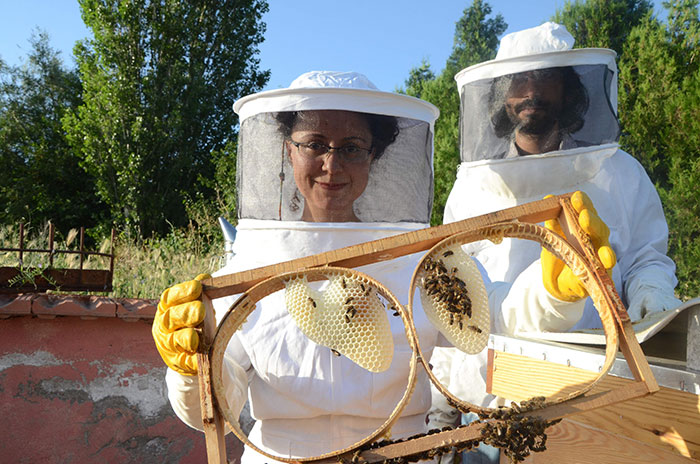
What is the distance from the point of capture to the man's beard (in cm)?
336

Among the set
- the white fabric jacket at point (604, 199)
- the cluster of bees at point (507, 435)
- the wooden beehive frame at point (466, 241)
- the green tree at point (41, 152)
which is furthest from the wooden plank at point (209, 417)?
the green tree at point (41, 152)

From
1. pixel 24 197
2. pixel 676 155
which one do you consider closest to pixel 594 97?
pixel 676 155

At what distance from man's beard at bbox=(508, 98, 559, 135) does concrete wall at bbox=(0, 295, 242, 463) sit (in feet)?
10.1

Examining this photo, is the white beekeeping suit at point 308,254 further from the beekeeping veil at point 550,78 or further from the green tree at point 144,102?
the green tree at point 144,102

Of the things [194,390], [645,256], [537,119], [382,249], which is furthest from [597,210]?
[194,390]

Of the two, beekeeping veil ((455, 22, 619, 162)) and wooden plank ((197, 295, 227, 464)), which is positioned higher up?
beekeeping veil ((455, 22, 619, 162))

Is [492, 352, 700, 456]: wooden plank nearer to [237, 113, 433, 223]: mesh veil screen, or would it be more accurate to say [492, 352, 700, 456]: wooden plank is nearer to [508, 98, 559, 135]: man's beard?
[237, 113, 433, 223]: mesh veil screen

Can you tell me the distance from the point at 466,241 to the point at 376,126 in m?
1.11

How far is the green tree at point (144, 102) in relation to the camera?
1316 cm

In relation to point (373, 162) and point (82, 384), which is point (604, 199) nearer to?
point (373, 162)

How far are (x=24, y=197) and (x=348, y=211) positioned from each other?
52.6ft

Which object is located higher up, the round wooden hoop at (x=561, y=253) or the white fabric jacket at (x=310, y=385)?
the round wooden hoop at (x=561, y=253)

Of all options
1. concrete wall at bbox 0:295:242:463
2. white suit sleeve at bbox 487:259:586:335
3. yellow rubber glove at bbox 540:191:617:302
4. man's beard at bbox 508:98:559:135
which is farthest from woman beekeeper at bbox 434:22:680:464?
concrete wall at bbox 0:295:242:463

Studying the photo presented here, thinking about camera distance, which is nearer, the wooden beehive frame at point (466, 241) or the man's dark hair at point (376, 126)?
the wooden beehive frame at point (466, 241)
